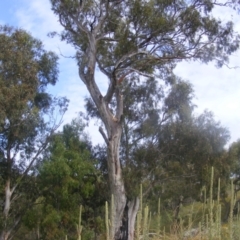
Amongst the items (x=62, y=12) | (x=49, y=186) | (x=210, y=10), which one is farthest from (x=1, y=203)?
(x=210, y=10)

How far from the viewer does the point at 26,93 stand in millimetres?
19453

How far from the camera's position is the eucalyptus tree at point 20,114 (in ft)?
63.0

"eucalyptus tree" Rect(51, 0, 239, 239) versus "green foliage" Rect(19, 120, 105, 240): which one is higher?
"eucalyptus tree" Rect(51, 0, 239, 239)

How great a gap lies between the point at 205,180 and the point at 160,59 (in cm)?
449

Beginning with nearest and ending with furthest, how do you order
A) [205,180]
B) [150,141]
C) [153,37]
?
[153,37]
[205,180]
[150,141]

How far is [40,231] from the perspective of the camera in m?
19.5

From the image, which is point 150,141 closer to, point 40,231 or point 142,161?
point 142,161

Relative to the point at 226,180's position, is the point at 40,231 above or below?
below

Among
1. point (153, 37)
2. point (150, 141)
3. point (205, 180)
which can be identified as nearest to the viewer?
point (153, 37)

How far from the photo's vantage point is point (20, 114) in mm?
19297

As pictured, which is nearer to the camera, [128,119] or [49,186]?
[49,186]

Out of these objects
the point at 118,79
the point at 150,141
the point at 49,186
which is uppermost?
the point at 118,79

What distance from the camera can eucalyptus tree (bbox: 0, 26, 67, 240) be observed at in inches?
755

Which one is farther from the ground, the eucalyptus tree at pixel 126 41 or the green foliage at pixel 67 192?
the eucalyptus tree at pixel 126 41
